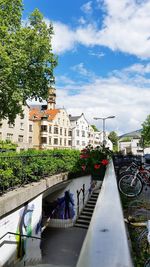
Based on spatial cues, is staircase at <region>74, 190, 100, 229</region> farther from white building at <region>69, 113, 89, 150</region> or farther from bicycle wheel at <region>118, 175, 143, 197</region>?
white building at <region>69, 113, 89, 150</region>

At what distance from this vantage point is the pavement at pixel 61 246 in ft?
39.0

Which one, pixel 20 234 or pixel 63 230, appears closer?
pixel 20 234

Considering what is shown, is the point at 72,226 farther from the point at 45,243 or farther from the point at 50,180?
the point at 50,180

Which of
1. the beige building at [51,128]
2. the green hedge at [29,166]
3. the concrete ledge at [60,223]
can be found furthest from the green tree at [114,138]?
the green hedge at [29,166]

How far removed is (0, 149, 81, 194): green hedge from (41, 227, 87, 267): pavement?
10.3ft

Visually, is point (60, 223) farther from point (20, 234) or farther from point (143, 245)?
point (143, 245)

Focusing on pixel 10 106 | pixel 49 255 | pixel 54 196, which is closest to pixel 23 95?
pixel 10 106

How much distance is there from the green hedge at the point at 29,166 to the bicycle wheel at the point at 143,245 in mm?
4294

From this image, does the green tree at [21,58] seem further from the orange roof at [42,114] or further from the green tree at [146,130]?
the orange roof at [42,114]

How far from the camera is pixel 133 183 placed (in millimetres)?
8820

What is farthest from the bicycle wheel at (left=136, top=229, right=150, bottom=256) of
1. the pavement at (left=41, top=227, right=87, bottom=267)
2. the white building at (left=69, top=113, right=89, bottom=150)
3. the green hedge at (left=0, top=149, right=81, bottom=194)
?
the white building at (left=69, top=113, right=89, bottom=150)

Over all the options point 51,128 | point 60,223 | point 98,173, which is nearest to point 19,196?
point 98,173

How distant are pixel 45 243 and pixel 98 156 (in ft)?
17.6

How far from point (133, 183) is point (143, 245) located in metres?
4.51
